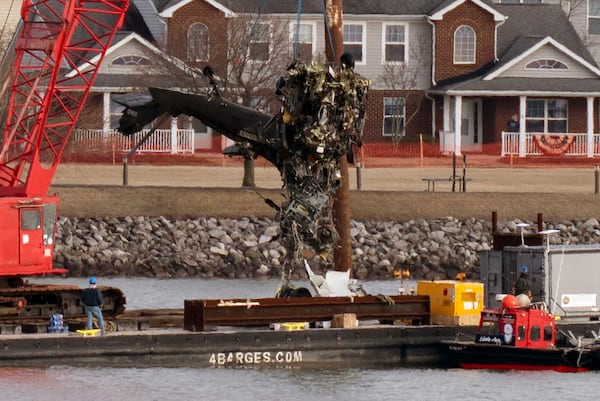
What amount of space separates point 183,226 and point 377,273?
691cm

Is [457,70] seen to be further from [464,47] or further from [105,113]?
[105,113]

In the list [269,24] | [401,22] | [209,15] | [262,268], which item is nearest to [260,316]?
[262,268]

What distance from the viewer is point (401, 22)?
3460 inches

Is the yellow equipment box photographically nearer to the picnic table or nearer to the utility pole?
the utility pole

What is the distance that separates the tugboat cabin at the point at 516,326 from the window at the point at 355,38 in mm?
46258

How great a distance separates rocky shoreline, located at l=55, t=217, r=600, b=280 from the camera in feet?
210

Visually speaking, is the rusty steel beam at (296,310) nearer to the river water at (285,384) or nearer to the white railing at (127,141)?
the river water at (285,384)

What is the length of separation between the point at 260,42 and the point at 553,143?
16429 mm

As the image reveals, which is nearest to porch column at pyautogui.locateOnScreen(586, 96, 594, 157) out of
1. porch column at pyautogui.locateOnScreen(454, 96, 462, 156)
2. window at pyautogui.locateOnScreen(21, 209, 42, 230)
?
porch column at pyautogui.locateOnScreen(454, 96, 462, 156)

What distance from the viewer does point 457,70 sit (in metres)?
88.1

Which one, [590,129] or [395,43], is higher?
[395,43]

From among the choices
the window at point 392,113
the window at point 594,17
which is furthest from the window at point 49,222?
the window at point 594,17

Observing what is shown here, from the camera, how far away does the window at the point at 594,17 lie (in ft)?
310

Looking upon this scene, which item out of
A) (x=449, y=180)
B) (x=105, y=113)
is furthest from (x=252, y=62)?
(x=449, y=180)
